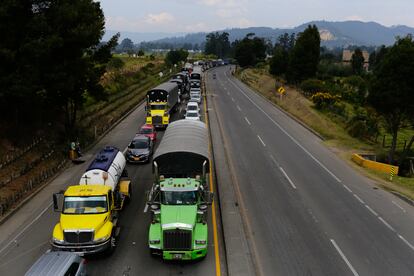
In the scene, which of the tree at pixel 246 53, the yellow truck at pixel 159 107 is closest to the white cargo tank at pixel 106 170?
the yellow truck at pixel 159 107

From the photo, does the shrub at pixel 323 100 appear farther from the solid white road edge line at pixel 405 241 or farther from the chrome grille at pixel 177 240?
the chrome grille at pixel 177 240

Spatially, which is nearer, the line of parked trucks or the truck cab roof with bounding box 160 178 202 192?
the line of parked trucks

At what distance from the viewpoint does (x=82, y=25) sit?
27984 mm

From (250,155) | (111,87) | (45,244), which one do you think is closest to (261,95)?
(111,87)

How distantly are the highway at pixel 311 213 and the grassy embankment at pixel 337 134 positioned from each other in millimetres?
1274

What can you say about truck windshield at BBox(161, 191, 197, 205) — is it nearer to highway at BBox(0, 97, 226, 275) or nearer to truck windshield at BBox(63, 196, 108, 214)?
highway at BBox(0, 97, 226, 275)

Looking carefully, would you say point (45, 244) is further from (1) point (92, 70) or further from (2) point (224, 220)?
(1) point (92, 70)

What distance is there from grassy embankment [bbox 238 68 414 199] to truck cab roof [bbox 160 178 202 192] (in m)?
13.9

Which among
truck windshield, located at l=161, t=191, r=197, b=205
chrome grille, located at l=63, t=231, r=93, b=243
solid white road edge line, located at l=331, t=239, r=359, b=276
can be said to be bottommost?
solid white road edge line, located at l=331, t=239, r=359, b=276

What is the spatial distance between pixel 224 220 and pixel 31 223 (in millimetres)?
8852

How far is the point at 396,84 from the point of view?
2834cm

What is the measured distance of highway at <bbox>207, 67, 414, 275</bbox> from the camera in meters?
15.3

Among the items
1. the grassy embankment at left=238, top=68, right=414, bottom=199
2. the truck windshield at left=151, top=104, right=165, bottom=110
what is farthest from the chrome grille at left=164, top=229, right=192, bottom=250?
the truck windshield at left=151, top=104, right=165, bottom=110

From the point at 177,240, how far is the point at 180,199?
2.07 metres
